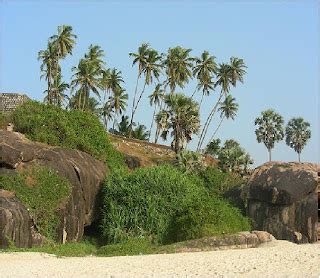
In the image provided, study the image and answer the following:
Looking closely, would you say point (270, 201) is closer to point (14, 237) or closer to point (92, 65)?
point (14, 237)

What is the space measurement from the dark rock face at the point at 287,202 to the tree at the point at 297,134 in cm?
5270

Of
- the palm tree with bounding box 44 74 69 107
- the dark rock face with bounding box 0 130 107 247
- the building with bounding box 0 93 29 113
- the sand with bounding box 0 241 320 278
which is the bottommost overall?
the sand with bounding box 0 241 320 278

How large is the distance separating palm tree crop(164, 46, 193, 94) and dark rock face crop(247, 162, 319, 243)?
109 feet

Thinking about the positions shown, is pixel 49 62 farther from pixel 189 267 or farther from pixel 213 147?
pixel 189 267

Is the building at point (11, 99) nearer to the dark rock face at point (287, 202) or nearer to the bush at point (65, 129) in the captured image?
the bush at point (65, 129)

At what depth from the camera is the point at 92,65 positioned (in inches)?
2494

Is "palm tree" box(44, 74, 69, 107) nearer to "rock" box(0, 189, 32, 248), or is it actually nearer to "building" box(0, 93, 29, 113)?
"building" box(0, 93, 29, 113)

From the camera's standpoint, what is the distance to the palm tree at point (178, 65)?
67.8m

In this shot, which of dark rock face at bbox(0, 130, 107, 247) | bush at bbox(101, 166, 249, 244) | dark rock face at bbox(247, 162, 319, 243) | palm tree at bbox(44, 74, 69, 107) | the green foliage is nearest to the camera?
the green foliage

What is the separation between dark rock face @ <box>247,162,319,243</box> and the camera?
3416 centimetres

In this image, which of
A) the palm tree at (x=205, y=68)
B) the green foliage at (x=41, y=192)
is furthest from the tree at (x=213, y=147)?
the green foliage at (x=41, y=192)

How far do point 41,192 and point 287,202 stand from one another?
52.0 ft

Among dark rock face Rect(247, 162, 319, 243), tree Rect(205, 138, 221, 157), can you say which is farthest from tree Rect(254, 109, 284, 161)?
dark rock face Rect(247, 162, 319, 243)

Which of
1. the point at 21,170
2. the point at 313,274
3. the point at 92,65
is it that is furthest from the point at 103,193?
the point at 92,65
